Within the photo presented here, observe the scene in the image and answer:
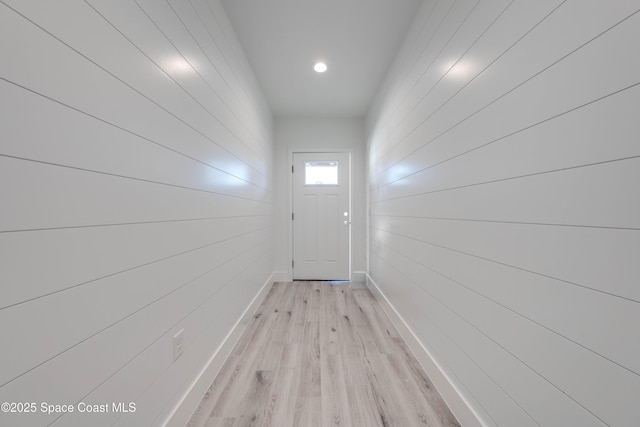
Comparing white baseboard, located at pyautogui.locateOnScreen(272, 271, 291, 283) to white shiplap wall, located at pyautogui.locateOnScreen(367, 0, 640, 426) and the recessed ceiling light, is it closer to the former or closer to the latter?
white shiplap wall, located at pyautogui.locateOnScreen(367, 0, 640, 426)

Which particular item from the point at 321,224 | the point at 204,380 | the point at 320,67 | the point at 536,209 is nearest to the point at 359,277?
the point at 321,224

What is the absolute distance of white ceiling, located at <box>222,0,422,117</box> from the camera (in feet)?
6.03

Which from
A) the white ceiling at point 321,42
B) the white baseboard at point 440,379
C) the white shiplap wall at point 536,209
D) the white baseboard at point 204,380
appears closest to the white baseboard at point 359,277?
the white baseboard at point 440,379

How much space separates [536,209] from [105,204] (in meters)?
1.36

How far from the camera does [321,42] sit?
2.20 meters

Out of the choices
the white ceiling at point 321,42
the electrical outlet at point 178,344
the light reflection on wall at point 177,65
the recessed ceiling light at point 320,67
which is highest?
the white ceiling at point 321,42

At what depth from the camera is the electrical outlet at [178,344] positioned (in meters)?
1.16

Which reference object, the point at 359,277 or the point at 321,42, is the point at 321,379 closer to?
the point at 359,277

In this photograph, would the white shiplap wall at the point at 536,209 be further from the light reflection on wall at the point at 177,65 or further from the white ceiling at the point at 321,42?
the light reflection on wall at the point at 177,65

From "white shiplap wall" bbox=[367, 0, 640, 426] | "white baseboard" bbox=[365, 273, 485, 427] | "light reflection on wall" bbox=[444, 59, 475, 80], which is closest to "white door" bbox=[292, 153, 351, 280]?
→ "white baseboard" bbox=[365, 273, 485, 427]

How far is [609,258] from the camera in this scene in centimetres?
62

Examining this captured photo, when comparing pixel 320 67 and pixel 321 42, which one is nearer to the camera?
pixel 321 42

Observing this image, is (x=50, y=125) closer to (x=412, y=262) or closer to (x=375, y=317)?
(x=412, y=262)

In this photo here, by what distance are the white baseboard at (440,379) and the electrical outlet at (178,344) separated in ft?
4.54
